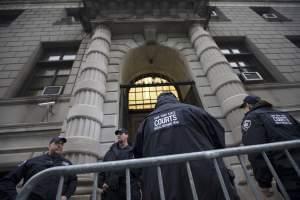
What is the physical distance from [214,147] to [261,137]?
0.74 m

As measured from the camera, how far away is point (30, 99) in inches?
273

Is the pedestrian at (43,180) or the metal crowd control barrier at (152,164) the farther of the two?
the pedestrian at (43,180)

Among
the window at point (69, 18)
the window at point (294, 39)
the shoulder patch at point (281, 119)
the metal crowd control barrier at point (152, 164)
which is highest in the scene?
the window at point (69, 18)

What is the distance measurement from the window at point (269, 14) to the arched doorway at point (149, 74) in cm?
901

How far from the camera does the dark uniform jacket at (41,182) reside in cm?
293

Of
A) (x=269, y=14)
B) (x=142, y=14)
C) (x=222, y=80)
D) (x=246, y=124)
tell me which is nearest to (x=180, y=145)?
(x=246, y=124)

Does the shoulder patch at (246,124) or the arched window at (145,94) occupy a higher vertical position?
the arched window at (145,94)

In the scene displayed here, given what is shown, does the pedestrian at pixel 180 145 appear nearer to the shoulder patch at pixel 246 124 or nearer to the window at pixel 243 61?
the shoulder patch at pixel 246 124

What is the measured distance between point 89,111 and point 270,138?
13.7 feet

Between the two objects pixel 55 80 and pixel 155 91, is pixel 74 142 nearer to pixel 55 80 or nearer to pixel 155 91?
pixel 55 80

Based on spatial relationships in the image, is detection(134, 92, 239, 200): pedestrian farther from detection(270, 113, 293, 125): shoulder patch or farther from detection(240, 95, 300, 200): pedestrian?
detection(270, 113, 293, 125): shoulder patch

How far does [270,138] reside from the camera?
291 cm

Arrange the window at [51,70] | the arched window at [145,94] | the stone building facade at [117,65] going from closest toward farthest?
the stone building facade at [117,65]
the window at [51,70]
the arched window at [145,94]

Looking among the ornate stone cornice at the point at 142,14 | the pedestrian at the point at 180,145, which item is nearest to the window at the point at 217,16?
the ornate stone cornice at the point at 142,14
